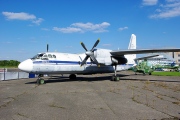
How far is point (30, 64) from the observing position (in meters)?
18.2

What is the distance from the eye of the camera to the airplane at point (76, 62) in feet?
61.8

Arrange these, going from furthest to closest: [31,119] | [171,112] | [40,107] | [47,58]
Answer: [47,58] < [40,107] < [171,112] < [31,119]

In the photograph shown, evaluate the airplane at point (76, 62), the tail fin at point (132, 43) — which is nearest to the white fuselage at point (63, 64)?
the airplane at point (76, 62)

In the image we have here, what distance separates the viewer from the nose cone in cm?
1783

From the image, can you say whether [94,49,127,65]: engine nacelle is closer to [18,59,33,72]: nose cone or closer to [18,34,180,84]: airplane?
[18,34,180,84]: airplane

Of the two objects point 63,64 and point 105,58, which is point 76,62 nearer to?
point 63,64

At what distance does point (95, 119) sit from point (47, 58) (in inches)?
558

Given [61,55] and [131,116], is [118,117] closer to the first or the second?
[131,116]

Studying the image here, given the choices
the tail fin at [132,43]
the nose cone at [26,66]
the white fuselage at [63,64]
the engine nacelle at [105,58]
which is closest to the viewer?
the nose cone at [26,66]

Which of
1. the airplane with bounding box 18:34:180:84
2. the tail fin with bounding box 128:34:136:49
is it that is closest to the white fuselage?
the airplane with bounding box 18:34:180:84

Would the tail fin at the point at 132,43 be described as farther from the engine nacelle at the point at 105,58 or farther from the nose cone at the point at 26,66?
the nose cone at the point at 26,66

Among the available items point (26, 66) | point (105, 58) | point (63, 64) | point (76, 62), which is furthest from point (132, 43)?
point (26, 66)

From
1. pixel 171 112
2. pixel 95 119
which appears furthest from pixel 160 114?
pixel 95 119

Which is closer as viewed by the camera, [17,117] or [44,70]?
[17,117]
